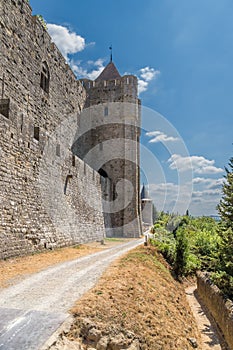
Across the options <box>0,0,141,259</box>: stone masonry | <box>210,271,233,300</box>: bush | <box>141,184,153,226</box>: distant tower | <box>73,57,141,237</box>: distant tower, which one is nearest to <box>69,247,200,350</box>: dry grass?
<box>210,271,233,300</box>: bush

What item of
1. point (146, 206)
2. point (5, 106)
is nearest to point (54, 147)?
point (5, 106)

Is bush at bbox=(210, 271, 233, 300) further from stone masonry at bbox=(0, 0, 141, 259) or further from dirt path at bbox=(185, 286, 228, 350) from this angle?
stone masonry at bbox=(0, 0, 141, 259)

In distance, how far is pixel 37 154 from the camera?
35.8ft

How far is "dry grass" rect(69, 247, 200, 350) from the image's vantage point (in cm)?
446

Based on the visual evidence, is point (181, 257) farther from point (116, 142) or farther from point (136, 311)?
point (116, 142)

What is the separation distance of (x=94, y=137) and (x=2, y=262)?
840 inches

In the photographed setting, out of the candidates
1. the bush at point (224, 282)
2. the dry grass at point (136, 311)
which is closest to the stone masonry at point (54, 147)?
the dry grass at point (136, 311)

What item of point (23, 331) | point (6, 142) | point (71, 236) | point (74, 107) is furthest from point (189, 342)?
point (74, 107)

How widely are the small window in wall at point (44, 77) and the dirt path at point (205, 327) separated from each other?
14.0 m

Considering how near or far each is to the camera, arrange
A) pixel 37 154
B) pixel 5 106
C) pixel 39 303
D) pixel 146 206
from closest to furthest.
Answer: pixel 39 303
pixel 5 106
pixel 37 154
pixel 146 206

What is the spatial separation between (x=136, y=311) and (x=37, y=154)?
749 centimetres

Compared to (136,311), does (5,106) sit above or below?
above

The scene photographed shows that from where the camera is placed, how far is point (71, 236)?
13555 millimetres

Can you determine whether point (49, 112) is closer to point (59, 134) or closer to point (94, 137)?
point (59, 134)
